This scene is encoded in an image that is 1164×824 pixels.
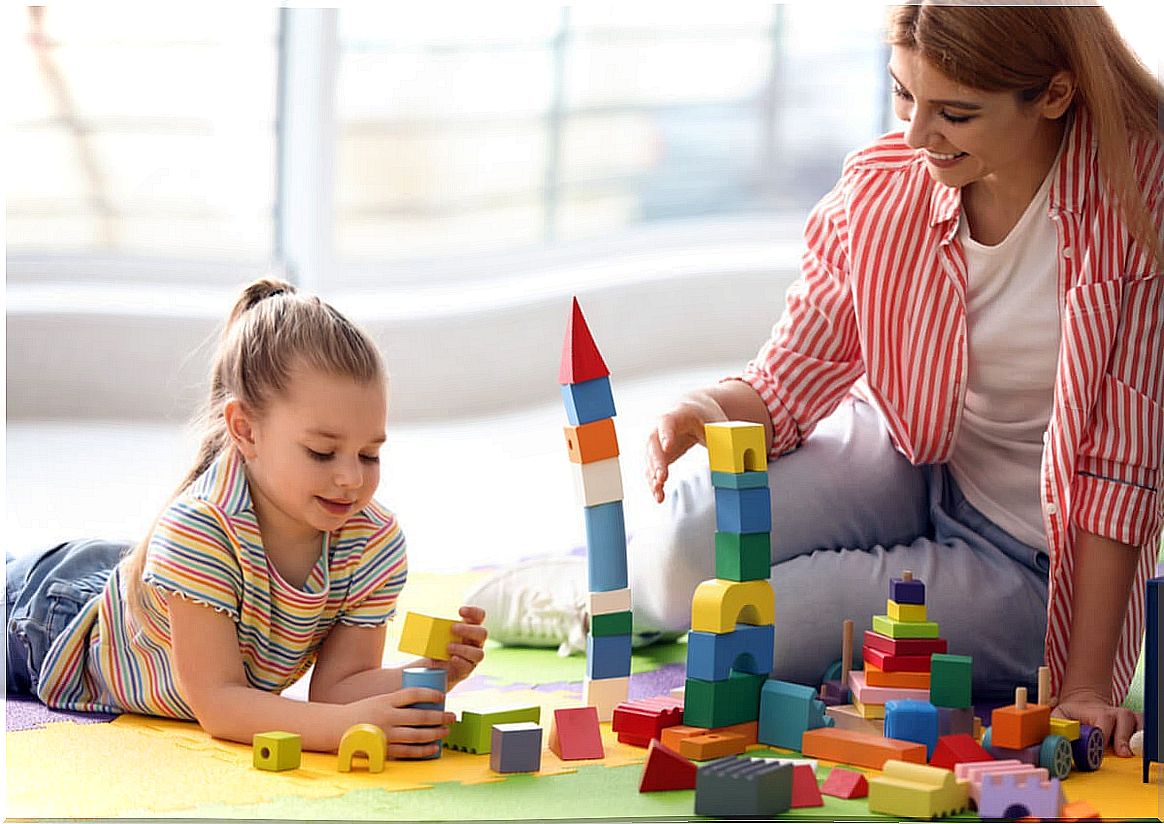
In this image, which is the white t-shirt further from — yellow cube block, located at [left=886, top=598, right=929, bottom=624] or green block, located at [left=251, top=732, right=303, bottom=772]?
green block, located at [left=251, top=732, right=303, bottom=772]

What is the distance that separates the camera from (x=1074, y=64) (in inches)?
46.0

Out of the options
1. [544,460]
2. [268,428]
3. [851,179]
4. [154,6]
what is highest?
[154,6]

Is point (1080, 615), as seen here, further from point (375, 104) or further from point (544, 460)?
point (375, 104)

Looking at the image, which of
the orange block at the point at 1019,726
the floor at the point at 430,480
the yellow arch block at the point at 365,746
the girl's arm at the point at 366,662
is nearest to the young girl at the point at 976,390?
the orange block at the point at 1019,726

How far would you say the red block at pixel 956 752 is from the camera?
102cm

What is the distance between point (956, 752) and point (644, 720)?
23 cm

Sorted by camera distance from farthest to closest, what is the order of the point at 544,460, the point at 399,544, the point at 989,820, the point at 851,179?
the point at 544,460 → the point at 851,179 → the point at 399,544 → the point at 989,820

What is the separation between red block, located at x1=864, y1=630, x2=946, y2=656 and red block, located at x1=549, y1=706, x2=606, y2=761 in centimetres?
23

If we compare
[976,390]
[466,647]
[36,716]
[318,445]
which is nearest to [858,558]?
[976,390]

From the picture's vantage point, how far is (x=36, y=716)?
119 centimetres

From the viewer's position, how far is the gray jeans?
1.30 meters

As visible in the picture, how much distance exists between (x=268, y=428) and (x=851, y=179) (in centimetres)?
58

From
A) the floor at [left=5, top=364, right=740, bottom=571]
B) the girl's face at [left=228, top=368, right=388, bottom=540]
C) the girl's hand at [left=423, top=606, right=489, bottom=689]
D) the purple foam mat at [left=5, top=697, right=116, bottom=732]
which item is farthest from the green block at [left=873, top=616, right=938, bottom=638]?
the floor at [left=5, top=364, right=740, bottom=571]

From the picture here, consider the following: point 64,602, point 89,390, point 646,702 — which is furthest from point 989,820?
point 89,390
